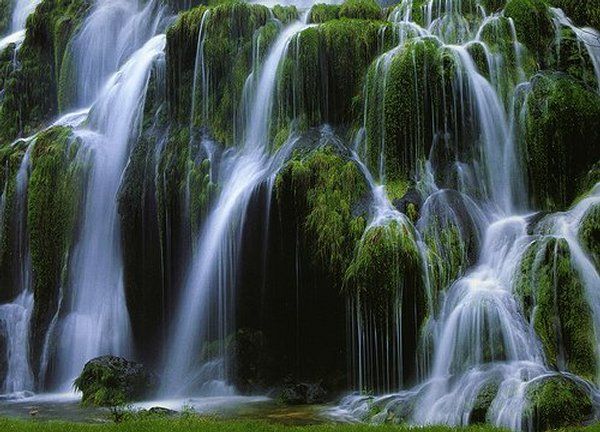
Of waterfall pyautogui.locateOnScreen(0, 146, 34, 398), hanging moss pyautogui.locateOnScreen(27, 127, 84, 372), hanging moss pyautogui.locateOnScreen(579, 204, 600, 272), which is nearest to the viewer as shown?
hanging moss pyautogui.locateOnScreen(579, 204, 600, 272)

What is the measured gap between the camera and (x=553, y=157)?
1830cm

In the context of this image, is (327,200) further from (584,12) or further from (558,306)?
(584,12)

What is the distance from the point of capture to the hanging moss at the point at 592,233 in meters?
14.8

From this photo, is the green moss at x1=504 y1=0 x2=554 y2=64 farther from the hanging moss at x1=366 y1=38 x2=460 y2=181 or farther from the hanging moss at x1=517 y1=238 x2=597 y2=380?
the hanging moss at x1=517 y1=238 x2=597 y2=380

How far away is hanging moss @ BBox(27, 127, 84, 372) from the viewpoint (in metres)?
22.2

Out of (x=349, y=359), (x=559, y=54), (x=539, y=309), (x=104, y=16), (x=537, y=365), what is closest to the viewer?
(x=537, y=365)

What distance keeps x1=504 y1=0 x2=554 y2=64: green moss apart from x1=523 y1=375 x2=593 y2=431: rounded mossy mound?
398 inches

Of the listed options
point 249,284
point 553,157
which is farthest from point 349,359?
point 553,157

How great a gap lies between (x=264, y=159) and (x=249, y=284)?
11.3ft

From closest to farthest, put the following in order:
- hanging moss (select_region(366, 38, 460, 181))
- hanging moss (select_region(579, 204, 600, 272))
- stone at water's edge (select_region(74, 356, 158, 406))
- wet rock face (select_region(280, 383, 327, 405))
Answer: hanging moss (select_region(579, 204, 600, 272))
wet rock face (select_region(280, 383, 327, 405))
stone at water's edge (select_region(74, 356, 158, 406))
hanging moss (select_region(366, 38, 460, 181))

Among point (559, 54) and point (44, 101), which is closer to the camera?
point (559, 54)

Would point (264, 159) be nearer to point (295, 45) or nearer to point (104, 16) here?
point (295, 45)

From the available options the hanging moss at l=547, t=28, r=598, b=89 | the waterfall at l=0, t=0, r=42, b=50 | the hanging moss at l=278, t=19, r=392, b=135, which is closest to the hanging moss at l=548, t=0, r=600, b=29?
the hanging moss at l=547, t=28, r=598, b=89

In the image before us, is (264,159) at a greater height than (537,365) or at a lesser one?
greater
